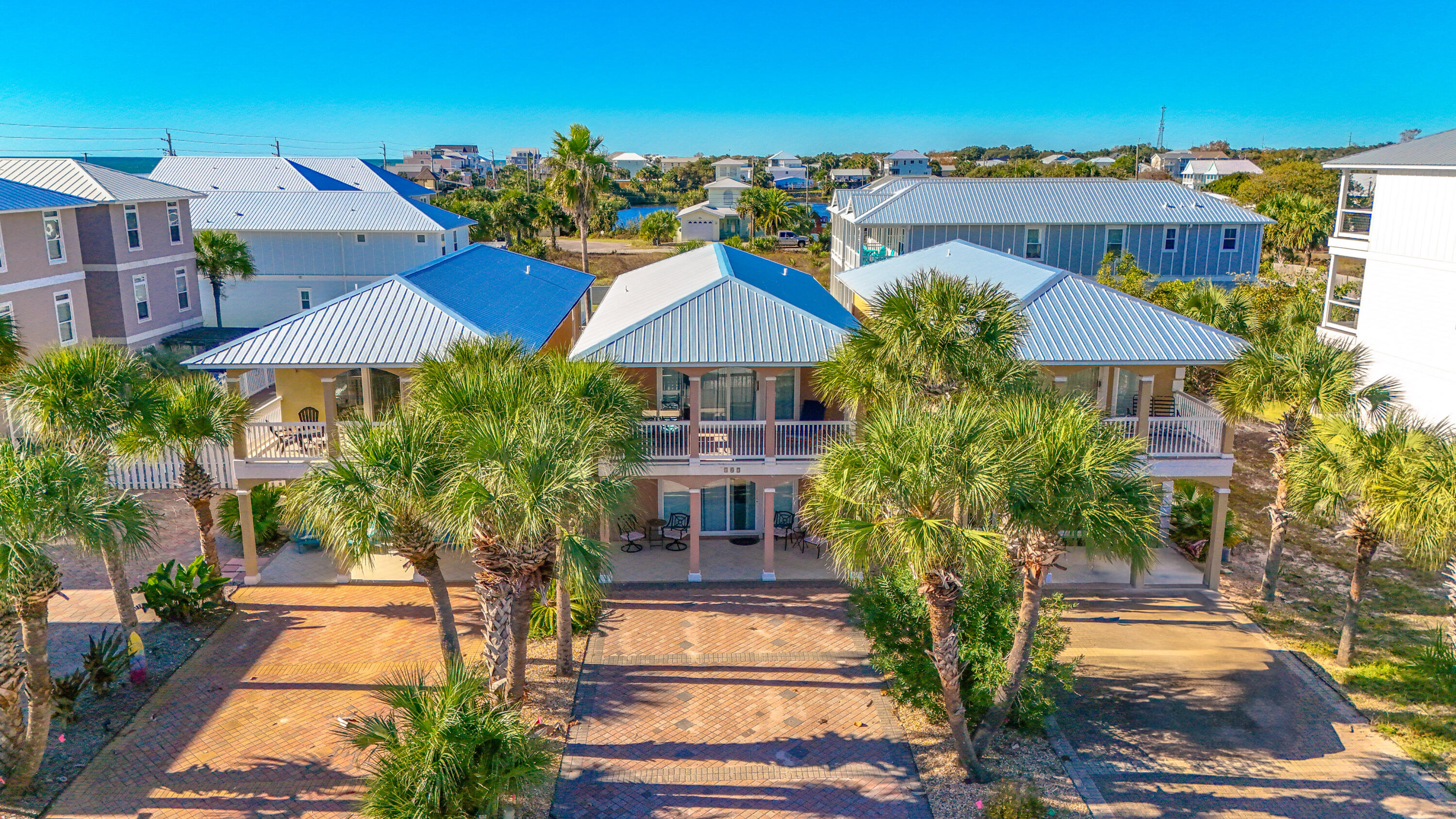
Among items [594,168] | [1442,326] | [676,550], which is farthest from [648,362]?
[594,168]

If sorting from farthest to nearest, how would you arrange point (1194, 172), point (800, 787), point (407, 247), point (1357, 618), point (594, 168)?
point (1194, 172), point (594, 168), point (407, 247), point (1357, 618), point (800, 787)

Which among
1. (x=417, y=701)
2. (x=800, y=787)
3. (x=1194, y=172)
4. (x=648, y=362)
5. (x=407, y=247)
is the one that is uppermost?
(x=1194, y=172)

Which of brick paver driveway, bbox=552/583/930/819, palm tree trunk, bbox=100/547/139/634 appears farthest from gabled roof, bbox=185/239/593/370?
brick paver driveway, bbox=552/583/930/819

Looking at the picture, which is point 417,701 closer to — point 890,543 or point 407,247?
point 890,543

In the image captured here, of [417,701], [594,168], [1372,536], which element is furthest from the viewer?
[594,168]

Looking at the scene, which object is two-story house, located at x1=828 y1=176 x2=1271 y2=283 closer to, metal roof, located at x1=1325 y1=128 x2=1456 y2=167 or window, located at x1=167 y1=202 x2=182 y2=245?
metal roof, located at x1=1325 y1=128 x2=1456 y2=167
